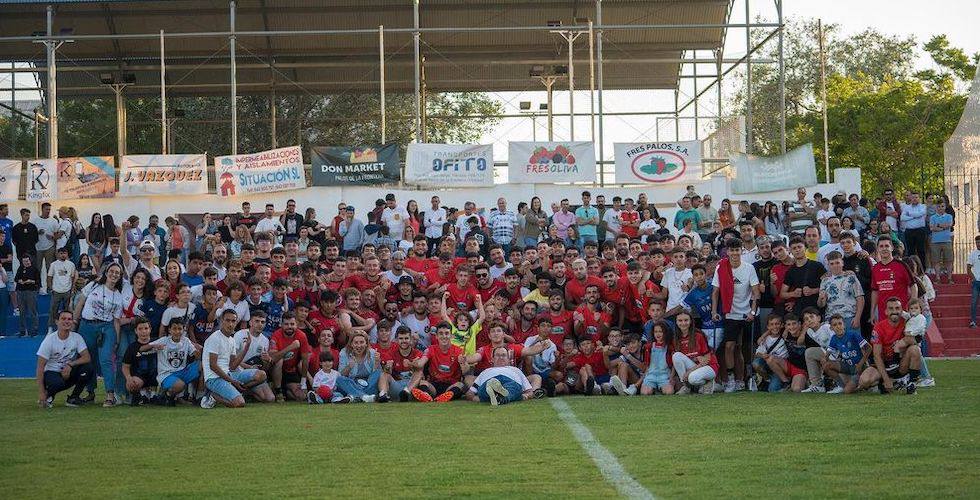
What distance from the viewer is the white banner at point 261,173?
28.3 meters

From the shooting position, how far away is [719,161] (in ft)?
106

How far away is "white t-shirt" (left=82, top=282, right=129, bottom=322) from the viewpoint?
13.8 meters

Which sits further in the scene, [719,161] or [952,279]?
[719,161]

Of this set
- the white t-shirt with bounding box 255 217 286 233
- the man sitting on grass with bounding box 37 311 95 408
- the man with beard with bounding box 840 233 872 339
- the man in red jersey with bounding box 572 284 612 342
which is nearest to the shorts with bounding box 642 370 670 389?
the man in red jersey with bounding box 572 284 612 342

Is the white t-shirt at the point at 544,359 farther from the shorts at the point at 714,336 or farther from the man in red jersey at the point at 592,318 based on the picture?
the shorts at the point at 714,336

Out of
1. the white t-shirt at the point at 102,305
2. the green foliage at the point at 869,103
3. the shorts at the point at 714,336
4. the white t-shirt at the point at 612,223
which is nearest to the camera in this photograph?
the white t-shirt at the point at 102,305

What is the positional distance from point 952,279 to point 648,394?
1166 cm

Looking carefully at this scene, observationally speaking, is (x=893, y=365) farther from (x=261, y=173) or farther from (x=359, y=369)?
(x=261, y=173)

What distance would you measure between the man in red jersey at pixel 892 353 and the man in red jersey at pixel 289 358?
636cm

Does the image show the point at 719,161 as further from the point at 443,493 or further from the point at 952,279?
the point at 443,493

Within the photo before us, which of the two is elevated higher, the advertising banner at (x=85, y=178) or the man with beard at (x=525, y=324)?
the advertising banner at (x=85, y=178)

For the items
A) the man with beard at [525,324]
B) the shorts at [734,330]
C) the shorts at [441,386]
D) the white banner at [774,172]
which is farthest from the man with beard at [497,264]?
the white banner at [774,172]

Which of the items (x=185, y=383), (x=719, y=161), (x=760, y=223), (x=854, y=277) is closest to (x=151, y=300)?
(x=185, y=383)

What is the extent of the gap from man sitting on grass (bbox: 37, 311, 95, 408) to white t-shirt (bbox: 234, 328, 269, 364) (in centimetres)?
172
